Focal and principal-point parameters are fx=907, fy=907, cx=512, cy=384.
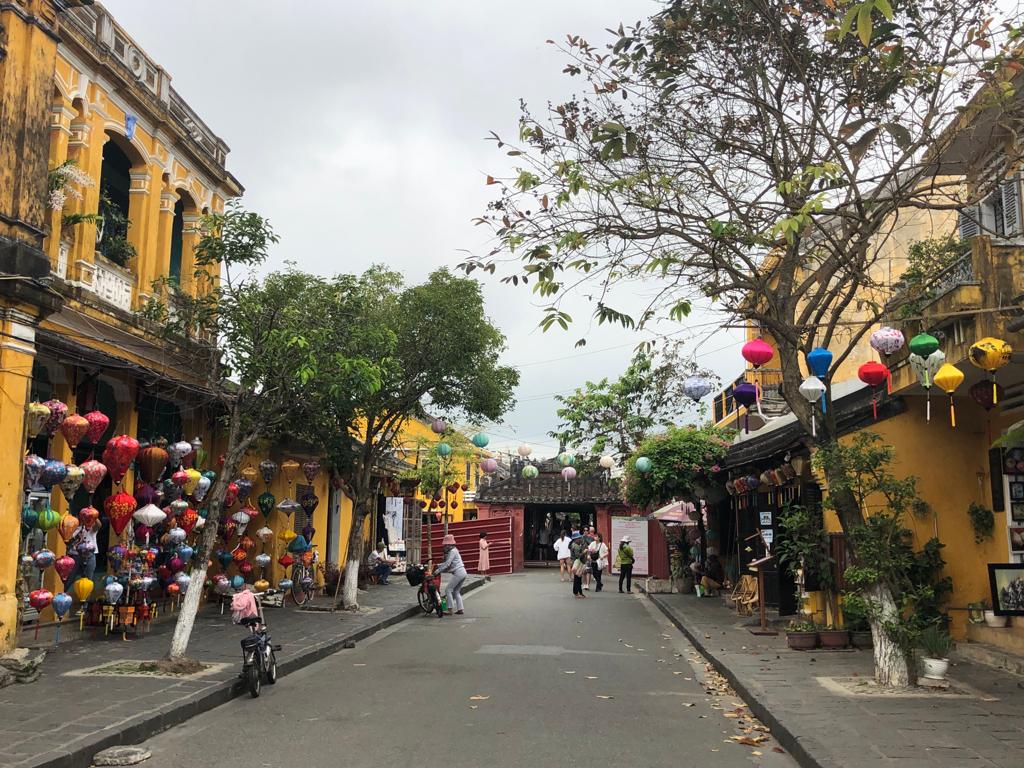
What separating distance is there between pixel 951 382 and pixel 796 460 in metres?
5.79

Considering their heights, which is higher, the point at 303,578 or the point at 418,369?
the point at 418,369

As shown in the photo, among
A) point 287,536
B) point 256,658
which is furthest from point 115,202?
point 256,658

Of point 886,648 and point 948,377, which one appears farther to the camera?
point 948,377

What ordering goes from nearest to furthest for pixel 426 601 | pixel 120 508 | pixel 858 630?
1. pixel 120 508
2. pixel 858 630
3. pixel 426 601

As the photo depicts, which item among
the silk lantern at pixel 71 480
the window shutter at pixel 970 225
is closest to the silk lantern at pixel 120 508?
the silk lantern at pixel 71 480

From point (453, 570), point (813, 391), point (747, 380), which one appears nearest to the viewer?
point (813, 391)

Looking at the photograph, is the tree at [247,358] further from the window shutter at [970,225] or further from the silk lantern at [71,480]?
the window shutter at [970,225]

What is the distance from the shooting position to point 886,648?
31.2 ft

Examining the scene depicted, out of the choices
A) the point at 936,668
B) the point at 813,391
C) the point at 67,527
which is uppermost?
the point at 813,391

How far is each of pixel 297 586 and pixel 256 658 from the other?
33.3ft

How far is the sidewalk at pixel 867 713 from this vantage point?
6.71 m

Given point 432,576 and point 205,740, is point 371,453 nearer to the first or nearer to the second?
point 432,576

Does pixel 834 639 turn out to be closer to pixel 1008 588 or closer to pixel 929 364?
pixel 1008 588

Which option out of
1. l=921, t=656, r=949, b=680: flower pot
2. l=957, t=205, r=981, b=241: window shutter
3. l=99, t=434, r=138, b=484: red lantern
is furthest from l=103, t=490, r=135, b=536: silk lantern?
l=957, t=205, r=981, b=241: window shutter
